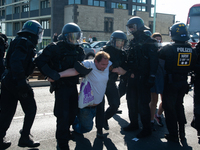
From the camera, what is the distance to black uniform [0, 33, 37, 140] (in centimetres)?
329

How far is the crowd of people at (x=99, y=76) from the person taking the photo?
137 inches

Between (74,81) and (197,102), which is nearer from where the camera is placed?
(74,81)

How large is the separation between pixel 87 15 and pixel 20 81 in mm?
32485

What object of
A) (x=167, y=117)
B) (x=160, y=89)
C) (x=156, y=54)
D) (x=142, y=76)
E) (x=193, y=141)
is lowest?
(x=193, y=141)

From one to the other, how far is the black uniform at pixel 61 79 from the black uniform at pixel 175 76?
1584 mm

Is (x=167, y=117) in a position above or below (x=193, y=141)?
above

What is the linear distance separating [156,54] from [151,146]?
155 cm

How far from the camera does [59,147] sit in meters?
3.54

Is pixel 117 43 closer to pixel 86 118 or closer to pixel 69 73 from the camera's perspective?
pixel 69 73

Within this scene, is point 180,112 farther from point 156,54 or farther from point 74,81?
point 74,81

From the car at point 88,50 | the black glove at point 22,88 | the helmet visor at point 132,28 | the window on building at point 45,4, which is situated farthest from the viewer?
the window on building at point 45,4

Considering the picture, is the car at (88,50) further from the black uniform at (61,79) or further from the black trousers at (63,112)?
the black trousers at (63,112)

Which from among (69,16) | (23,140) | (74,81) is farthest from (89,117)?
(69,16)

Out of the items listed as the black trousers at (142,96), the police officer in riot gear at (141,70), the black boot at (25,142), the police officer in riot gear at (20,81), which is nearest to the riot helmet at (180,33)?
the police officer in riot gear at (141,70)
